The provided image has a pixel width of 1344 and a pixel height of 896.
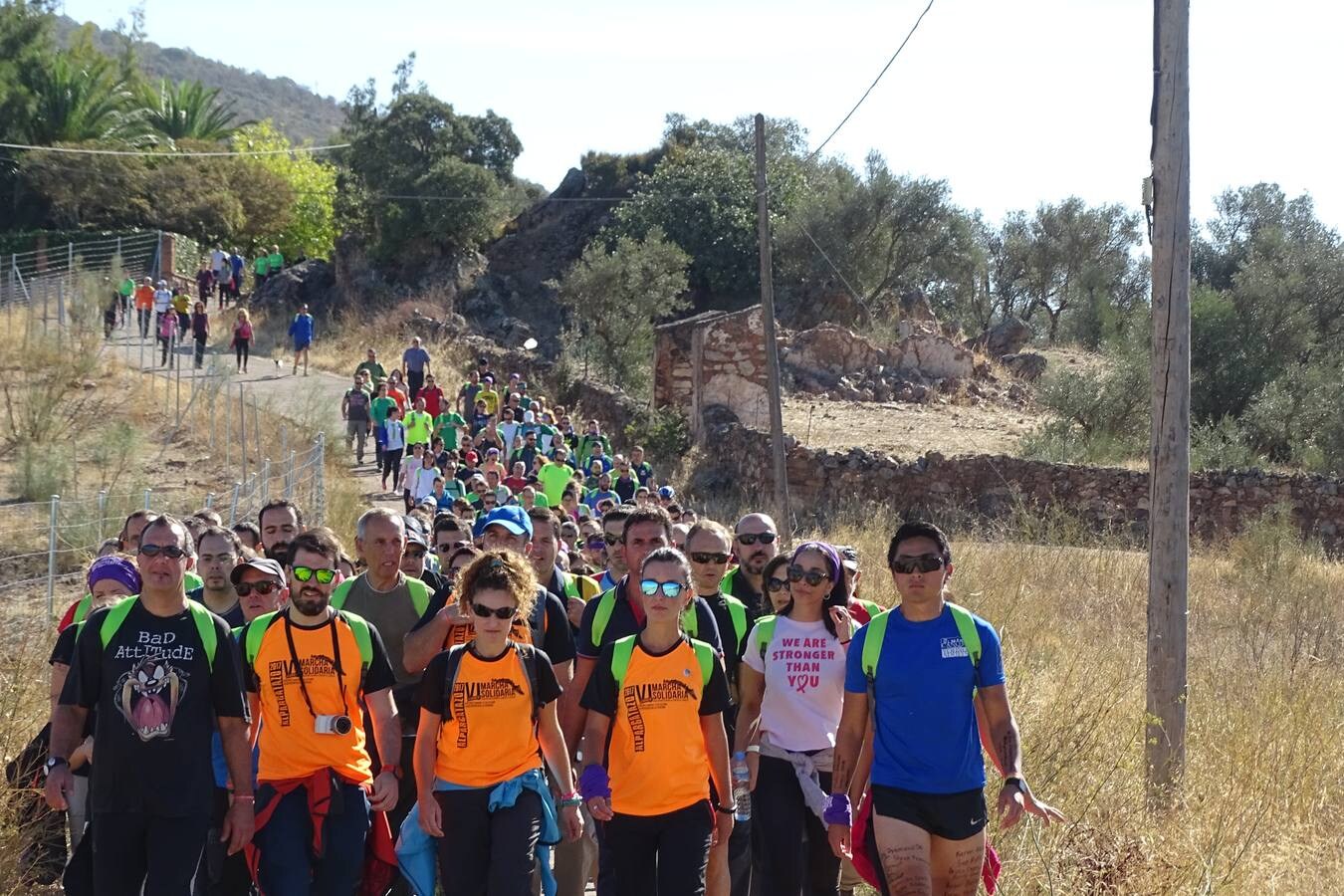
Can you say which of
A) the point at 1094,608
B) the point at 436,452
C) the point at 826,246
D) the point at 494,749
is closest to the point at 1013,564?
the point at 1094,608

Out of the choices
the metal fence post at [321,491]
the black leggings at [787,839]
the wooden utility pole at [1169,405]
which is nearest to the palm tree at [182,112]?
the metal fence post at [321,491]

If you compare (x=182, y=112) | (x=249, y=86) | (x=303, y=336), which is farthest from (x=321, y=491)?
(x=249, y=86)

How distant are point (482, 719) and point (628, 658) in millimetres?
613

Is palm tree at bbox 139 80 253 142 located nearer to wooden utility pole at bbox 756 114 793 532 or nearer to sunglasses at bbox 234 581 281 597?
wooden utility pole at bbox 756 114 793 532

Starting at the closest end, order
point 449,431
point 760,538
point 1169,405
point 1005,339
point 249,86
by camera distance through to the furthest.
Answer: point 760,538
point 1169,405
point 449,431
point 1005,339
point 249,86

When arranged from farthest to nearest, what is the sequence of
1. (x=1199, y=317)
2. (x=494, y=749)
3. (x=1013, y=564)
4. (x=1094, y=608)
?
(x=1199, y=317), (x=1013, y=564), (x=1094, y=608), (x=494, y=749)

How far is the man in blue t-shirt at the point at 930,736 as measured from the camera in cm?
532

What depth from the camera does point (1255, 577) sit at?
55.7 ft

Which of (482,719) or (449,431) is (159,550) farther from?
(449,431)

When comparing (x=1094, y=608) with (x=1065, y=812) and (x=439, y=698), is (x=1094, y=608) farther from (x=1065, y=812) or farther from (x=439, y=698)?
(x=439, y=698)

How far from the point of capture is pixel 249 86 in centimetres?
17175

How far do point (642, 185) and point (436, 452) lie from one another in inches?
1136

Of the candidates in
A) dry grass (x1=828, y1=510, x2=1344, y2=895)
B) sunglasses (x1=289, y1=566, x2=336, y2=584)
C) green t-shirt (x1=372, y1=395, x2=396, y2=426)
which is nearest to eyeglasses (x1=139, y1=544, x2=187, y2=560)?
sunglasses (x1=289, y1=566, x2=336, y2=584)

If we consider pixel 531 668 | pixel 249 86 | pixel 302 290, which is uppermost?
pixel 249 86
